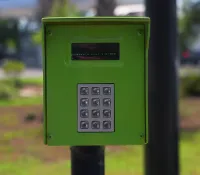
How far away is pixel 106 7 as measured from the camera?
1011 cm

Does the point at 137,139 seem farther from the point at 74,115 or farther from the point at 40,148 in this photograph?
the point at 40,148

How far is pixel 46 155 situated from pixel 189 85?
7.96m

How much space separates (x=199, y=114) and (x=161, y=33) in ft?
26.4

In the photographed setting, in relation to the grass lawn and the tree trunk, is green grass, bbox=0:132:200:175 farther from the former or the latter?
the tree trunk

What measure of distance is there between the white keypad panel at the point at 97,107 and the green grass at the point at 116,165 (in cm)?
388

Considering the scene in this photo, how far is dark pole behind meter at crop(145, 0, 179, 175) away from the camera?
3955 mm

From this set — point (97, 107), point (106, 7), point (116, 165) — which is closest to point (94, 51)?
point (97, 107)

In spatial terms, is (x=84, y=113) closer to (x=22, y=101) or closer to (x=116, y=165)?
(x=116, y=165)

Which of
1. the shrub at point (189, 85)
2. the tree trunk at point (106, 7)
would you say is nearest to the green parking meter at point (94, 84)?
the tree trunk at point (106, 7)

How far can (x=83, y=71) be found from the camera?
2.70 metres

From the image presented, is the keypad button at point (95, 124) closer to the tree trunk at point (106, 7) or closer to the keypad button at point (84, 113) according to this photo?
the keypad button at point (84, 113)

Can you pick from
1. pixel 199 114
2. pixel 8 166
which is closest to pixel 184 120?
pixel 199 114

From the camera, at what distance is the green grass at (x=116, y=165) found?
664 cm

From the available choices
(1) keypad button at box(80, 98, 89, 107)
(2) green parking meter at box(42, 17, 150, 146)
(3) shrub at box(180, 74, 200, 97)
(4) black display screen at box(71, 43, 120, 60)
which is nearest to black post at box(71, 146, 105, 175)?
(2) green parking meter at box(42, 17, 150, 146)
